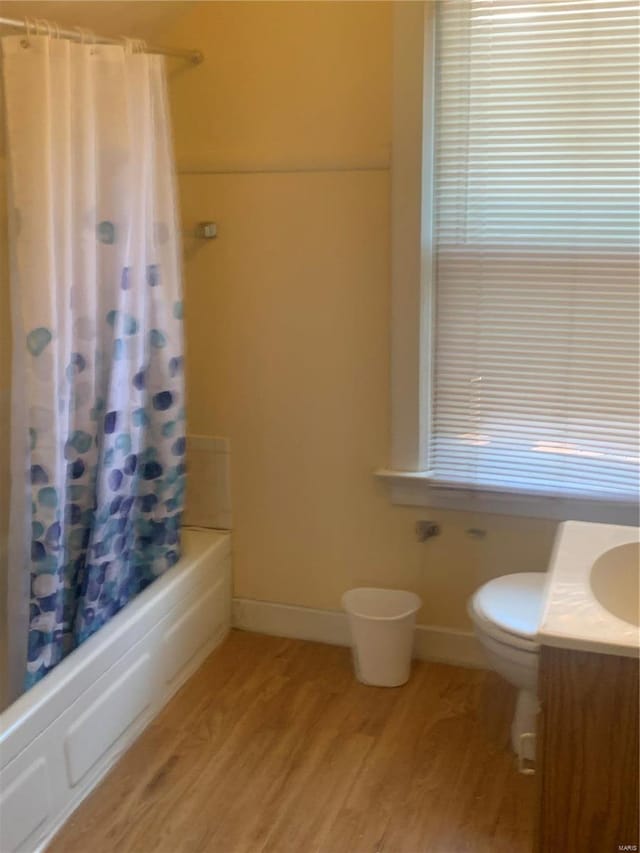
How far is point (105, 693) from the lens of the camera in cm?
230

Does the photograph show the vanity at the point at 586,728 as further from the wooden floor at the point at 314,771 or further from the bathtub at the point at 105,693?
the bathtub at the point at 105,693

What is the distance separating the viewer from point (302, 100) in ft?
8.57

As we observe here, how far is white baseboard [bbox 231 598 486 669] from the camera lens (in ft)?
9.25

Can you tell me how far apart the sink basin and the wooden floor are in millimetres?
667

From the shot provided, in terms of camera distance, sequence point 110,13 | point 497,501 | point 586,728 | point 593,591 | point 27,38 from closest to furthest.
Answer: point 586,728
point 593,591
point 27,38
point 110,13
point 497,501

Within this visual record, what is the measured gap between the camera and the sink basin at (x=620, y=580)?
1798 millimetres

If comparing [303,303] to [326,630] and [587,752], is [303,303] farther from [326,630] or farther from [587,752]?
[587,752]

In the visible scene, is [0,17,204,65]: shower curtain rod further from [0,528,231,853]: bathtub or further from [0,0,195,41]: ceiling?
[0,528,231,853]: bathtub

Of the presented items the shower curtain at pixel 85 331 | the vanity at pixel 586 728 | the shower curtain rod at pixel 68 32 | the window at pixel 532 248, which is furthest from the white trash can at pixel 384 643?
the shower curtain rod at pixel 68 32

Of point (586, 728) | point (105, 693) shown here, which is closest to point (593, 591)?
point (586, 728)

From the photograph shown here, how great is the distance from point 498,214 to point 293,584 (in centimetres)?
136

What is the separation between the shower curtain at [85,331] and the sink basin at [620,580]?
50.1 inches

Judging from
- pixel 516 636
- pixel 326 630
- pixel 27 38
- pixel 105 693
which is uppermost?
pixel 27 38

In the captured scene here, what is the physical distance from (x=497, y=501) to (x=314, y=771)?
36.4 inches
